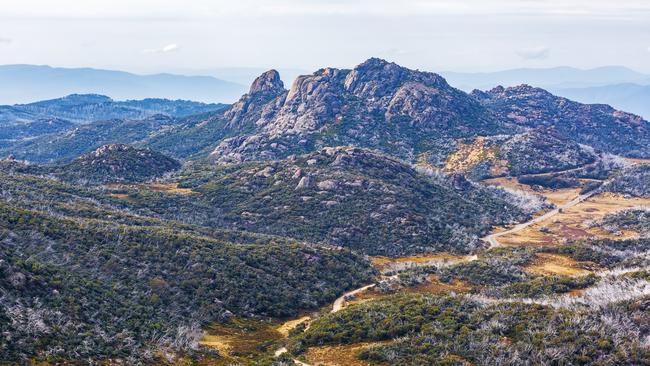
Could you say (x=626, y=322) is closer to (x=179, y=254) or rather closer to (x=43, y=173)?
(x=179, y=254)

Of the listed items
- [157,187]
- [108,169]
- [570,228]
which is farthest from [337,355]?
[108,169]

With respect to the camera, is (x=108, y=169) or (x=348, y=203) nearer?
(x=348, y=203)

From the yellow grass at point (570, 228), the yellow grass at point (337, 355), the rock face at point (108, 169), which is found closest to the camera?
the yellow grass at point (337, 355)

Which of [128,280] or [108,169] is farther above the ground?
[108,169]

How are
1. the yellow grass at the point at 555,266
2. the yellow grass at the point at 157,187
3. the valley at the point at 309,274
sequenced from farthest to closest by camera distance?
the yellow grass at the point at 157,187 → the yellow grass at the point at 555,266 → the valley at the point at 309,274

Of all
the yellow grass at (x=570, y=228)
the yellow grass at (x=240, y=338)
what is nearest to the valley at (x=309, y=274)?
the yellow grass at (x=240, y=338)

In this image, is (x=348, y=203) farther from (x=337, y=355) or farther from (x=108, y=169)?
(x=108, y=169)

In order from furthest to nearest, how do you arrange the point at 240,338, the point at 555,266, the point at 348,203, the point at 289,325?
the point at 348,203 < the point at 555,266 < the point at 289,325 < the point at 240,338

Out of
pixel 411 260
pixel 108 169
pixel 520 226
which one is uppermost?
pixel 108 169

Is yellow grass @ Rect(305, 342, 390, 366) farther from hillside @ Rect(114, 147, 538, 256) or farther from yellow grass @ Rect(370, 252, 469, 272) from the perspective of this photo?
hillside @ Rect(114, 147, 538, 256)

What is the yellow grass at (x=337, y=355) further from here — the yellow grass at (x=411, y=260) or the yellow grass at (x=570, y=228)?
the yellow grass at (x=570, y=228)

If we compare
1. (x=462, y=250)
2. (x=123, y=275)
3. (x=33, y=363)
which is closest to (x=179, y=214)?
(x=123, y=275)
